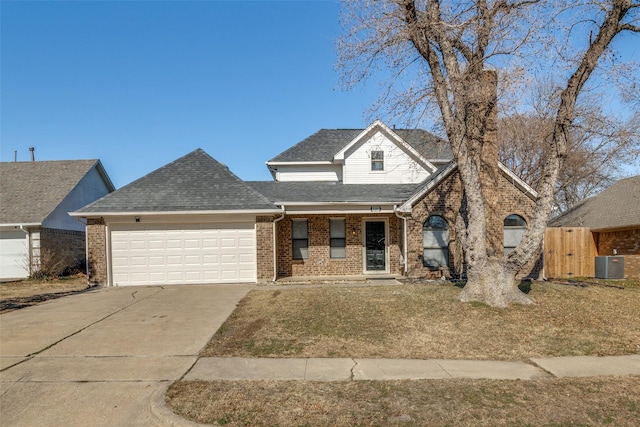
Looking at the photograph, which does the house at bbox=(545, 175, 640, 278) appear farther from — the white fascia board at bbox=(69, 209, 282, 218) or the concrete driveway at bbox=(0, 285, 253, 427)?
the concrete driveway at bbox=(0, 285, 253, 427)

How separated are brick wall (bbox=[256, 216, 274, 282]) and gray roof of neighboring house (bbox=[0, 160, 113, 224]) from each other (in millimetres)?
10827

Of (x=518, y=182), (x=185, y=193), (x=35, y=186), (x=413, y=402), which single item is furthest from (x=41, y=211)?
(x=518, y=182)

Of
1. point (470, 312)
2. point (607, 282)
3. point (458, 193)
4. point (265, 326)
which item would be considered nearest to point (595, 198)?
point (607, 282)

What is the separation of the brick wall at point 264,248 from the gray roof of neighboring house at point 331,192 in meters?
1.32

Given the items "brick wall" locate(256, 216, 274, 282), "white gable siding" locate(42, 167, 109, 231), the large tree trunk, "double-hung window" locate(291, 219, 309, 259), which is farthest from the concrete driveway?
"white gable siding" locate(42, 167, 109, 231)

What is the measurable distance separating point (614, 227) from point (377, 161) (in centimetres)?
1000

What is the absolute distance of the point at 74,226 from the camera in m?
20.5

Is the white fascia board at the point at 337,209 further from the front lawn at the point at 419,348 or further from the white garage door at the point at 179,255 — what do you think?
the front lawn at the point at 419,348

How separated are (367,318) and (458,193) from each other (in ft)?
24.9

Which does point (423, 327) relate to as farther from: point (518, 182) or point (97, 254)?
point (97, 254)

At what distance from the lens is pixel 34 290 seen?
13875 mm

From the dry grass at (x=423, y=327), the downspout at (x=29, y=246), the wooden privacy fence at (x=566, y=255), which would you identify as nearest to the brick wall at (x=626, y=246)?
the wooden privacy fence at (x=566, y=255)

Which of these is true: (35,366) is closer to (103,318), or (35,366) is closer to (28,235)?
(103,318)

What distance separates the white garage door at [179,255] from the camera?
13.6 meters
